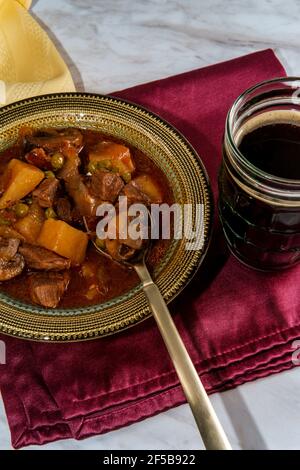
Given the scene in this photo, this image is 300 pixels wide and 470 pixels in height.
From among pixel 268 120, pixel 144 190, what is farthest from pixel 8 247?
pixel 268 120

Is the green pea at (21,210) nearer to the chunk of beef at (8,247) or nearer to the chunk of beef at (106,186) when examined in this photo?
the chunk of beef at (8,247)

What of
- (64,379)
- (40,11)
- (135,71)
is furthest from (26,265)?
(40,11)

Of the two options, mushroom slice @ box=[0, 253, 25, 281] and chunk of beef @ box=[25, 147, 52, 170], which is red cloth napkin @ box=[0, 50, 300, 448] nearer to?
mushroom slice @ box=[0, 253, 25, 281]

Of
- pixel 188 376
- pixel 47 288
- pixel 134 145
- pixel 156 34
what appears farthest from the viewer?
pixel 156 34

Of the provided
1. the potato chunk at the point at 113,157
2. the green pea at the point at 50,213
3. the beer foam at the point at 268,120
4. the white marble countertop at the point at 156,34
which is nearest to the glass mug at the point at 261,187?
the beer foam at the point at 268,120

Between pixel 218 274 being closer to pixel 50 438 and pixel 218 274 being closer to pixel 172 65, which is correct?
pixel 50 438

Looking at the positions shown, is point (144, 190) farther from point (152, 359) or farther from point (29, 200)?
point (152, 359)
